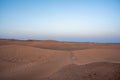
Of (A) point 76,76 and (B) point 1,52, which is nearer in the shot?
(A) point 76,76

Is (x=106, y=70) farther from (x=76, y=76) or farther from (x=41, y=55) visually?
(x=41, y=55)

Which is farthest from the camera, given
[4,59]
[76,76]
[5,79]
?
[4,59]

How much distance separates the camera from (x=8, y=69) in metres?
9.59

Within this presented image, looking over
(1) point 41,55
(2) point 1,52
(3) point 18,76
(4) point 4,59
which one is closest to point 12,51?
(2) point 1,52

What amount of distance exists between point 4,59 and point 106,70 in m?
7.62

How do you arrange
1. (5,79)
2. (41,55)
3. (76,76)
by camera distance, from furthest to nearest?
(41,55), (5,79), (76,76)

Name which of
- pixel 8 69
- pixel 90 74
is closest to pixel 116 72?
pixel 90 74

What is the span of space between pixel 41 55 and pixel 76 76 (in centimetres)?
652

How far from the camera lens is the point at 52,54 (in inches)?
499

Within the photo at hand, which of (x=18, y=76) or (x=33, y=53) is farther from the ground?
(x=33, y=53)

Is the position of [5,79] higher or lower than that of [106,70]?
lower

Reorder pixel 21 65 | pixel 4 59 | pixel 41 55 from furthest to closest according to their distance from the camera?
1. pixel 41 55
2. pixel 4 59
3. pixel 21 65

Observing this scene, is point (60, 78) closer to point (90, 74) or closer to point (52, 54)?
point (90, 74)

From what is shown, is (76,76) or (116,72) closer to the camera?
(116,72)
